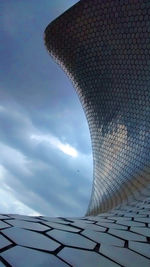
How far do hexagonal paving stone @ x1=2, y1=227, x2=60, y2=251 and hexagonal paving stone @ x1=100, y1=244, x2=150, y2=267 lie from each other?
0.47 metres

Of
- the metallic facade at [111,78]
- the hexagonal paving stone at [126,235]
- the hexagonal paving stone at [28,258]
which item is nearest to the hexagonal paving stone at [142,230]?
the hexagonal paving stone at [126,235]

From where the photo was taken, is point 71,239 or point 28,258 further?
point 71,239

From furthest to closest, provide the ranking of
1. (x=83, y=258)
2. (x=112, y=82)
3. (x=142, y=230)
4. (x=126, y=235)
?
1. (x=112, y=82)
2. (x=142, y=230)
3. (x=126, y=235)
4. (x=83, y=258)

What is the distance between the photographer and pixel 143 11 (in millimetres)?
19766

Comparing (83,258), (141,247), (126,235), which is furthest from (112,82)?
(83,258)

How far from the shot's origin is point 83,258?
2465 mm

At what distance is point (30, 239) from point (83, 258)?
539 millimetres

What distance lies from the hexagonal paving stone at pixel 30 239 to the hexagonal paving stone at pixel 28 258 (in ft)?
0.49

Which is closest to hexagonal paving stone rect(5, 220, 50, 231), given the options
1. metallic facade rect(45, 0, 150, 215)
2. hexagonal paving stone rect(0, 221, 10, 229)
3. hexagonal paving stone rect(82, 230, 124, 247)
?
hexagonal paving stone rect(0, 221, 10, 229)

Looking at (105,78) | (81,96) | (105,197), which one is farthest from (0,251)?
(81,96)

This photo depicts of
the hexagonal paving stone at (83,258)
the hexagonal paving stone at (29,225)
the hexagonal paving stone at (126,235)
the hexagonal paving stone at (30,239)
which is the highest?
the hexagonal paving stone at (126,235)

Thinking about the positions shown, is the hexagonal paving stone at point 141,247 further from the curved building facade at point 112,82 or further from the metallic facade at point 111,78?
the metallic facade at point 111,78

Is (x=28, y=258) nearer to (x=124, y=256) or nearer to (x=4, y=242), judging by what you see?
(x=4, y=242)

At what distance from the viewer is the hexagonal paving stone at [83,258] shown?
235 cm
